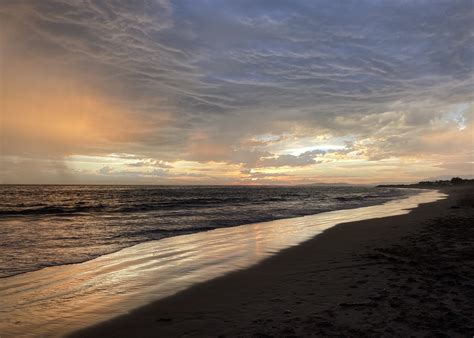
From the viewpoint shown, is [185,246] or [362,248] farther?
[185,246]

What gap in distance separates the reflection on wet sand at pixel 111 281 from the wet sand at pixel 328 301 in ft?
2.11

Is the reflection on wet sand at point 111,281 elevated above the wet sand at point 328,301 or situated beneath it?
situated beneath

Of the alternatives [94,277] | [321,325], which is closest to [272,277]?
[321,325]

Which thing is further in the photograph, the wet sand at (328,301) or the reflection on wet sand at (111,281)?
the reflection on wet sand at (111,281)

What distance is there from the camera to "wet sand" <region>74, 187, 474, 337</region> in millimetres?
5594

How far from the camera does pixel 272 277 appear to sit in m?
9.35

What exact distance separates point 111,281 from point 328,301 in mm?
5493

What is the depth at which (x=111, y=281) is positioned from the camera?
9.12m

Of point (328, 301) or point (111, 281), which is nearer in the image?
point (328, 301)

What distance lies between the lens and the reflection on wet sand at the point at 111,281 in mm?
6488

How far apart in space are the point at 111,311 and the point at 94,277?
3.05 meters

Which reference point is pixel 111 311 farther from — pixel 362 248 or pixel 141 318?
pixel 362 248

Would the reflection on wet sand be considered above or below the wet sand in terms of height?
below

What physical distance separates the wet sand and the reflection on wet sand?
2.11ft
